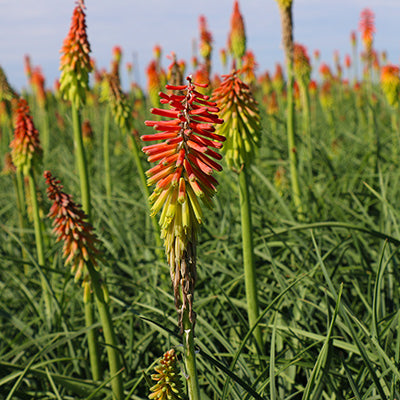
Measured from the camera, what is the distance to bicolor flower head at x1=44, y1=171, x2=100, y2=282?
8.06 ft

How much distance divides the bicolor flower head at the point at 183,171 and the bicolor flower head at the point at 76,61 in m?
1.88

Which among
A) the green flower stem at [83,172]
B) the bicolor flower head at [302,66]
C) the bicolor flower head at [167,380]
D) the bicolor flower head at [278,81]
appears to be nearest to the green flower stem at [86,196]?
the green flower stem at [83,172]

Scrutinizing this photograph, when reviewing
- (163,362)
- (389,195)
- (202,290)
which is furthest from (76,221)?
(389,195)

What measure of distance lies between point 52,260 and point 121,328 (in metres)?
1.29

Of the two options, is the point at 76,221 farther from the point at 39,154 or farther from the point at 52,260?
the point at 52,260

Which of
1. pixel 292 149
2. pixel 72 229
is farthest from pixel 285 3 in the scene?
pixel 72 229

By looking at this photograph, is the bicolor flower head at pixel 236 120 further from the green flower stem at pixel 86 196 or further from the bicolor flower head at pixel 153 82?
the bicolor flower head at pixel 153 82

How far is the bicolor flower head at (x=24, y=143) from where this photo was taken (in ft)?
12.6

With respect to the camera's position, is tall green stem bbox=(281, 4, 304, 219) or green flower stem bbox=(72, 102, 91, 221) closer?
green flower stem bbox=(72, 102, 91, 221)

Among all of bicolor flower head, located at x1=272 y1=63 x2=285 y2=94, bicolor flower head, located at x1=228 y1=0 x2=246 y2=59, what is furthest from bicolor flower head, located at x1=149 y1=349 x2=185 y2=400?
bicolor flower head, located at x1=272 y1=63 x2=285 y2=94

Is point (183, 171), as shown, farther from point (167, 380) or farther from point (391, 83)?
point (391, 83)

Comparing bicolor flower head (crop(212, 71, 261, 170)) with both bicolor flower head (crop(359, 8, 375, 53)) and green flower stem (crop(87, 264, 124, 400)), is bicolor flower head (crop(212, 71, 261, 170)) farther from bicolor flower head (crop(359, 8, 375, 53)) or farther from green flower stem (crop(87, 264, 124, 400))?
bicolor flower head (crop(359, 8, 375, 53))

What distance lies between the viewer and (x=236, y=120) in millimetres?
2666

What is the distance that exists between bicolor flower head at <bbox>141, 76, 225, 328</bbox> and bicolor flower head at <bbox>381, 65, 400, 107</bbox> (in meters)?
5.43
